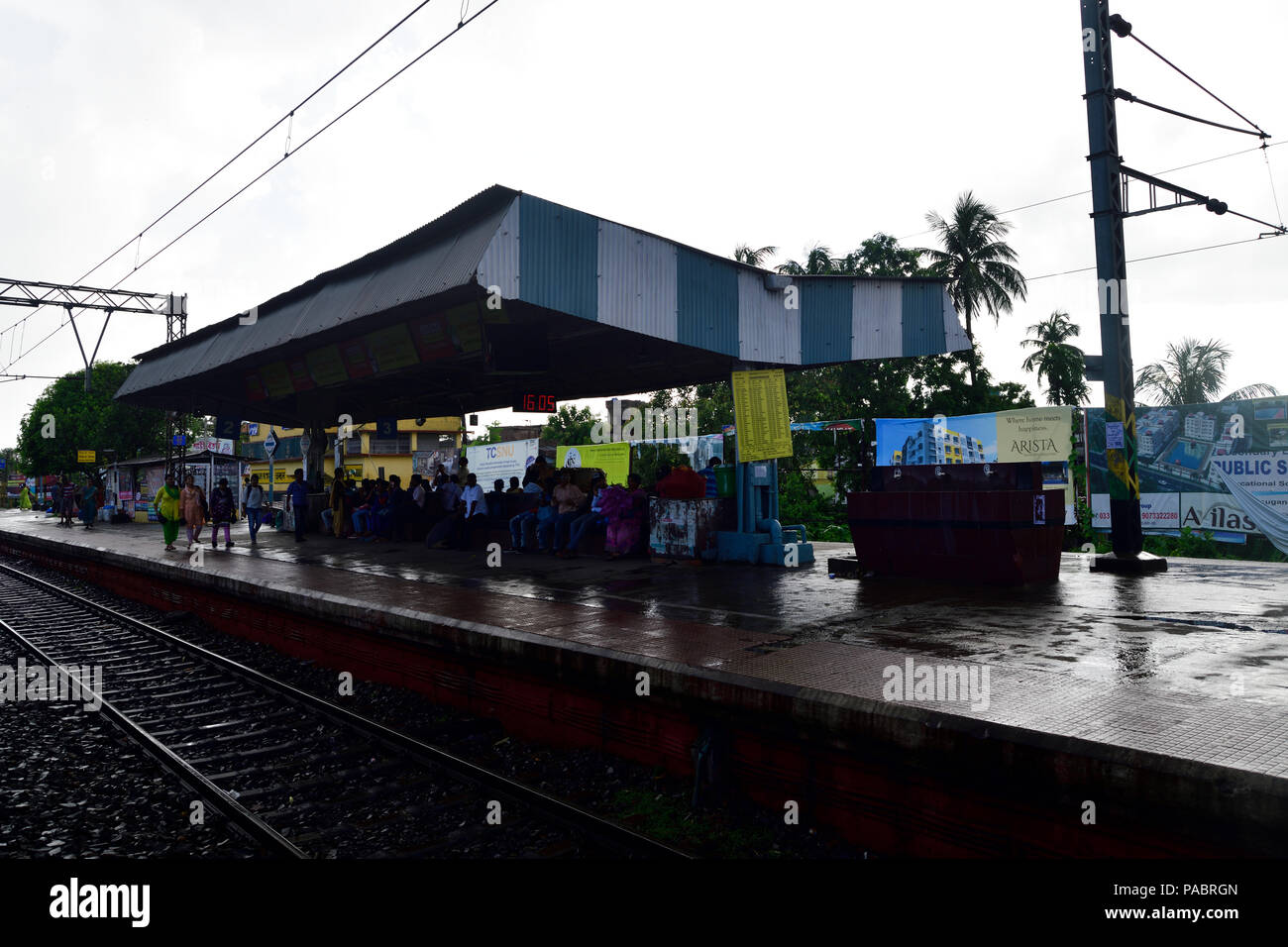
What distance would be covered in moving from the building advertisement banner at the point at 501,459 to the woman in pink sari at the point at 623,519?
1581cm

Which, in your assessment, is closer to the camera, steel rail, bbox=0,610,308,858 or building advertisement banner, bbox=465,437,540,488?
steel rail, bbox=0,610,308,858

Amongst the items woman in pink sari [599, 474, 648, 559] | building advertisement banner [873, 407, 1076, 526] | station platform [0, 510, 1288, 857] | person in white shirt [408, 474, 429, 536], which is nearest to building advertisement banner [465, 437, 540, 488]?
person in white shirt [408, 474, 429, 536]

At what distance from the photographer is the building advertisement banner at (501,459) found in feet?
95.1

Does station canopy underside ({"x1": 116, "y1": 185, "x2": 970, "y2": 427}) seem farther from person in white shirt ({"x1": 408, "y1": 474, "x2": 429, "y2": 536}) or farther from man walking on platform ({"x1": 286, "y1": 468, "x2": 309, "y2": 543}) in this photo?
man walking on platform ({"x1": 286, "y1": 468, "x2": 309, "y2": 543})

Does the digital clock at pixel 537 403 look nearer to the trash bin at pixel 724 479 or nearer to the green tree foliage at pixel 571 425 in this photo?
the trash bin at pixel 724 479

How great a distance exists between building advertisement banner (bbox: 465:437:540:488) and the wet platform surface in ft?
55.3

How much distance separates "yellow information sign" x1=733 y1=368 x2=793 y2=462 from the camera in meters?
11.4

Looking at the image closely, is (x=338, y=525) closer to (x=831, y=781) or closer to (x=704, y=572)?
(x=704, y=572)

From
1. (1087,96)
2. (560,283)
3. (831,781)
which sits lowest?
(831,781)

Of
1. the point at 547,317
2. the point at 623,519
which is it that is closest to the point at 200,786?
the point at 547,317

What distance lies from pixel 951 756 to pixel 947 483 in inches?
234

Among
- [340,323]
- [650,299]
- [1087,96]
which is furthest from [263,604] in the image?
[1087,96]
